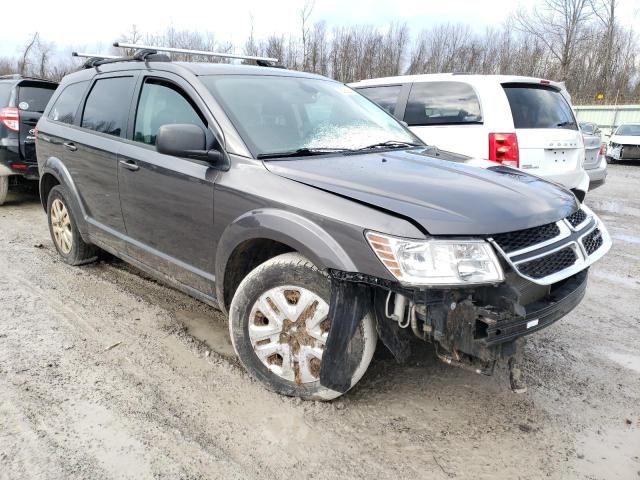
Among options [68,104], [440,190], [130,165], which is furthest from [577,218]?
[68,104]

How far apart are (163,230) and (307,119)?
118cm

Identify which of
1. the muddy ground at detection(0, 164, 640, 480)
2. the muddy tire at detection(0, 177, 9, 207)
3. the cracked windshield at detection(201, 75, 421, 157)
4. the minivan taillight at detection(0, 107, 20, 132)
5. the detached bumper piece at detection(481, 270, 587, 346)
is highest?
the cracked windshield at detection(201, 75, 421, 157)

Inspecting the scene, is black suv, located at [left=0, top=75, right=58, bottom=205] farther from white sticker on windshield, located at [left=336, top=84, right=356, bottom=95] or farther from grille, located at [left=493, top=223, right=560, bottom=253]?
grille, located at [left=493, top=223, right=560, bottom=253]

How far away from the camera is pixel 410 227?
87.0 inches

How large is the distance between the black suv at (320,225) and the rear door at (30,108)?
3.92m

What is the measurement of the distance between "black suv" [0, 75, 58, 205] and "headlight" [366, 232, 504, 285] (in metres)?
6.39

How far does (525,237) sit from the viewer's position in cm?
236

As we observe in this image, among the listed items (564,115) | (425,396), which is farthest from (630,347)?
(564,115)

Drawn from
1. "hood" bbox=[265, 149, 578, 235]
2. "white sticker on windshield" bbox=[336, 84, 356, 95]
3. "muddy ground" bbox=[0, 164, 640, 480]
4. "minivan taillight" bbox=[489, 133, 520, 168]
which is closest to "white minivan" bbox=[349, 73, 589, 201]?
"minivan taillight" bbox=[489, 133, 520, 168]

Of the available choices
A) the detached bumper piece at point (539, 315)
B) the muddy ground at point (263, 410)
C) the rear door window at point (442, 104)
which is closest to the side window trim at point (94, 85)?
the muddy ground at point (263, 410)

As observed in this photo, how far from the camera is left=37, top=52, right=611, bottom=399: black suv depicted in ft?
7.27

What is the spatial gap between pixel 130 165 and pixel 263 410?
76.1 inches

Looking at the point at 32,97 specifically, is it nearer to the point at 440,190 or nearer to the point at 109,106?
the point at 109,106

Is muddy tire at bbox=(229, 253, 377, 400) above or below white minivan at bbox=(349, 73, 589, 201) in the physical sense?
below
